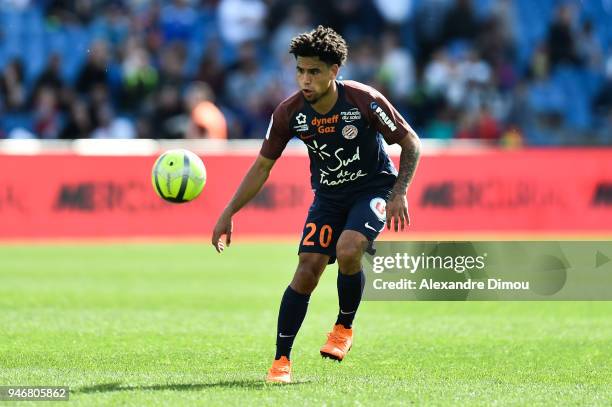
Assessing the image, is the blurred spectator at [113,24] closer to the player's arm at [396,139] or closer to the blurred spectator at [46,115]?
the blurred spectator at [46,115]

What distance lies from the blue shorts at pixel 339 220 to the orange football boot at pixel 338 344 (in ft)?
1.81

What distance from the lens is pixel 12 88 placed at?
21.9m

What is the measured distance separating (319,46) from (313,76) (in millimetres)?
197

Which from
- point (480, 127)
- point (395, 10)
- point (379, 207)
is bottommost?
point (379, 207)

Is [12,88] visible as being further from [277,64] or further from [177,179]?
[177,179]

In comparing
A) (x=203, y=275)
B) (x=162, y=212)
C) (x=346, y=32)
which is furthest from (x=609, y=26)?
(x=203, y=275)

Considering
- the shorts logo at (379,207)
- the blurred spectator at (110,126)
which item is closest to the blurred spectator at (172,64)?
the blurred spectator at (110,126)

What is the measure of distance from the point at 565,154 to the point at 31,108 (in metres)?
9.84

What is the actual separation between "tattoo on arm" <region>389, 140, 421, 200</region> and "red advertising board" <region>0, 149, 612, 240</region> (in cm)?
1117

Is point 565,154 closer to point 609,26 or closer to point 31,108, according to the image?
point 609,26

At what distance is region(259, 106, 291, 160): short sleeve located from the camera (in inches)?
309

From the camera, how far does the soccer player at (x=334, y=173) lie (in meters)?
7.64

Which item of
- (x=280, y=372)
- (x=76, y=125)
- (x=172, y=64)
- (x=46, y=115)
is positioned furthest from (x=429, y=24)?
(x=280, y=372)

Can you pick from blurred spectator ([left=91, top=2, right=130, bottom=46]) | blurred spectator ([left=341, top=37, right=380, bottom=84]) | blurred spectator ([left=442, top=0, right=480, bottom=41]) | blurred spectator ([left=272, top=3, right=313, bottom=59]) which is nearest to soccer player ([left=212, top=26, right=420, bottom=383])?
blurred spectator ([left=341, top=37, right=380, bottom=84])
